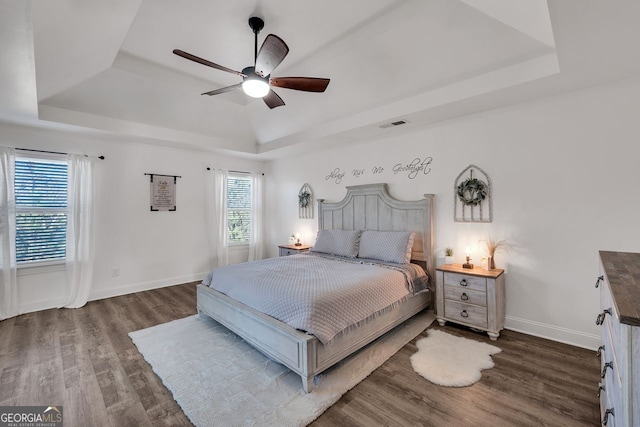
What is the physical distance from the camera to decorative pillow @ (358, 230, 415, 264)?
3.50 meters

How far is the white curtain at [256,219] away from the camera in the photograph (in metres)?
5.92

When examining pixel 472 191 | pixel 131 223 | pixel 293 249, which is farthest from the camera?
pixel 293 249

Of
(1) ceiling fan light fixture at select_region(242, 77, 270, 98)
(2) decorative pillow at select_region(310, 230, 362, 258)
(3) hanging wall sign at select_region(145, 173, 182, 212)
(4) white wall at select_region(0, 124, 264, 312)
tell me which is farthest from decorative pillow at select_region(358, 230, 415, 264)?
(3) hanging wall sign at select_region(145, 173, 182, 212)

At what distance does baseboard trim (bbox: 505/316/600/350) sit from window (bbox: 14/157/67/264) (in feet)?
18.9

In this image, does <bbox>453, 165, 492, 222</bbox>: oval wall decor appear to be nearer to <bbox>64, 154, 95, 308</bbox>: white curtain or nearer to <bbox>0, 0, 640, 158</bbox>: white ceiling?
<bbox>0, 0, 640, 158</bbox>: white ceiling

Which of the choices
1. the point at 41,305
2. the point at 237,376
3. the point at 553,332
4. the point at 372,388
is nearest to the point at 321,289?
the point at 372,388

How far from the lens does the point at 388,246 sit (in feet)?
11.9

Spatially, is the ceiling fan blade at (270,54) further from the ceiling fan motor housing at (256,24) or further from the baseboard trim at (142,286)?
the baseboard trim at (142,286)

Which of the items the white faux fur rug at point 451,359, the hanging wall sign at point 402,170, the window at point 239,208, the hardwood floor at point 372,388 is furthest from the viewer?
the window at point 239,208

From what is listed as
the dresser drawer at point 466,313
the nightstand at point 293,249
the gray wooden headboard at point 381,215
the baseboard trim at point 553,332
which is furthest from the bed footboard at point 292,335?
the nightstand at point 293,249

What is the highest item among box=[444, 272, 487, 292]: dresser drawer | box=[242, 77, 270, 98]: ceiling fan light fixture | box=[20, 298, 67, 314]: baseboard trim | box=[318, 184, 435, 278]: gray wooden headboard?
box=[242, 77, 270, 98]: ceiling fan light fixture

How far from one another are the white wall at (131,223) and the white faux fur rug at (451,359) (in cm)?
415

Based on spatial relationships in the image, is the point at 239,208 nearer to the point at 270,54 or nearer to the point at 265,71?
the point at 265,71

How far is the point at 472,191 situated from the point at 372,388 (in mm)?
2415
